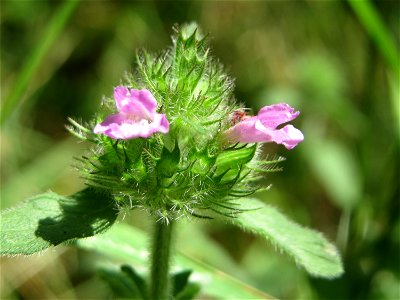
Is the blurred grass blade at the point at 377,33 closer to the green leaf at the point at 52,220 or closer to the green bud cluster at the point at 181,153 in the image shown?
the green bud cluster at the point at 181,153

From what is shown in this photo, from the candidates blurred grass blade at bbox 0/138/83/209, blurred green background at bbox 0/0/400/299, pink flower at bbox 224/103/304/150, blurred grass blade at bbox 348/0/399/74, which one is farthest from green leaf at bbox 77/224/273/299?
blurred grass blade at bbox 348/0/399/74

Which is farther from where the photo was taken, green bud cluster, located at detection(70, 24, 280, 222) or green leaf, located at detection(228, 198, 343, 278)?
green leaf, located at detection(228, 198, 343, 278)

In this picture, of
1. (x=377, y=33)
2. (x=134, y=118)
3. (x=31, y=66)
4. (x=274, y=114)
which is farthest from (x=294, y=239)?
(x=31, y=66)

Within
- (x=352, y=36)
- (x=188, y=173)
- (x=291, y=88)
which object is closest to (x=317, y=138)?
(x=291, y=88)

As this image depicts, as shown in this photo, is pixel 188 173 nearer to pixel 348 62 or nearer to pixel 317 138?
pixel 317 138

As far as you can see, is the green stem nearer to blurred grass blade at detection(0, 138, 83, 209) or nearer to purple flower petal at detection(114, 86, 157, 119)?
purple flower petal at detection(114, 86, 157, 119)

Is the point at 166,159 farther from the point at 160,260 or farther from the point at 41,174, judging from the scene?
the point at 41,174
